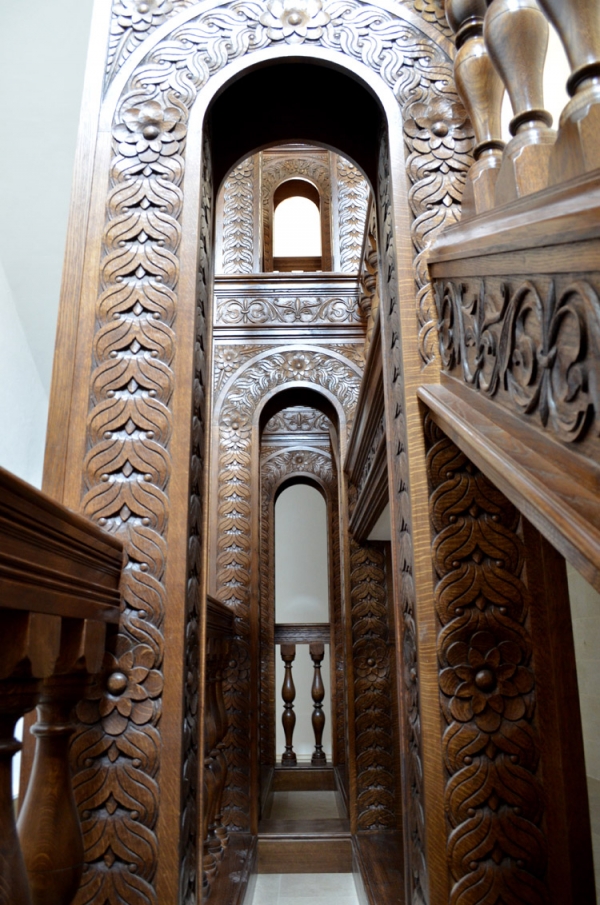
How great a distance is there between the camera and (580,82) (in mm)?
871

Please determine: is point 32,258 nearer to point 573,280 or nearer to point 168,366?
point 168,366

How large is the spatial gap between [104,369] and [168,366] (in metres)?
0.14

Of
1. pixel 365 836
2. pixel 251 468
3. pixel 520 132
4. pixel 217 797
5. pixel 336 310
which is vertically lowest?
pixel 365 836

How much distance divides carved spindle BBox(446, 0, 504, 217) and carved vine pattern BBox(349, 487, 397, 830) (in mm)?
2978

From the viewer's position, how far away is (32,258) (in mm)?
4281

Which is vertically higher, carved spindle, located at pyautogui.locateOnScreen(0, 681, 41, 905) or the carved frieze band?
the carved frieze band

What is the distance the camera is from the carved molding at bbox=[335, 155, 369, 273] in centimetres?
492

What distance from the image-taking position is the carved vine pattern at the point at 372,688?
3.91m

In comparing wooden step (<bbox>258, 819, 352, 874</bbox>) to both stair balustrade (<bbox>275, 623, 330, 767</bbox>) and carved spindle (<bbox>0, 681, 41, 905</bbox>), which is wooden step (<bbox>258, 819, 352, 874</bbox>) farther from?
carved spindle (<bbox>0, 681, 41, 905</bbox>)

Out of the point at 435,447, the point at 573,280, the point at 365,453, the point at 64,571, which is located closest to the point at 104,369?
the point at 64,571

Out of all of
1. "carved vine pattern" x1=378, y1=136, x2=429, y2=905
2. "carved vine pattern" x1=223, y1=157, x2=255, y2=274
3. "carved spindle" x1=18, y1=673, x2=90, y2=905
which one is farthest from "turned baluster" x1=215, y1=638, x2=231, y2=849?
"carved vine pattern" x1=223, y1=157, x2=255, y2=274

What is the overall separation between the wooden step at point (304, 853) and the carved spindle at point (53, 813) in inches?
124

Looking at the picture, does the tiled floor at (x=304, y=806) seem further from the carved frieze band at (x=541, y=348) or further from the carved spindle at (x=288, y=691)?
the carved frieze band at (x=541, y=348)

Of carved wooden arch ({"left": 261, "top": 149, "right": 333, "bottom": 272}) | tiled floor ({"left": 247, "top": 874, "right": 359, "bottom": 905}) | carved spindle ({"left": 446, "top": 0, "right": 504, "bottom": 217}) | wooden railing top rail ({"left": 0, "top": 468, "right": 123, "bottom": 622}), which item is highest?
carved wooden arch ({"left": 261, "top": 149, "right": 333, "bottom": 272})
